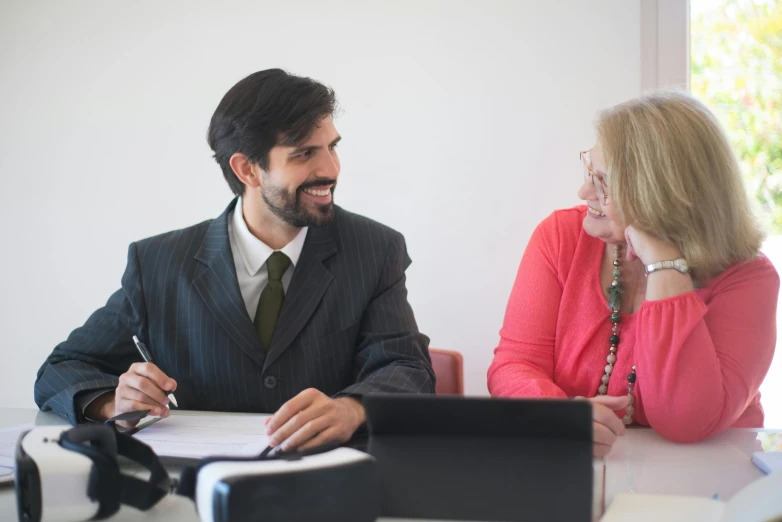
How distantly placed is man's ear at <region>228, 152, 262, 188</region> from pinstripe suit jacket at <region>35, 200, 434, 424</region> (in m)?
0.15

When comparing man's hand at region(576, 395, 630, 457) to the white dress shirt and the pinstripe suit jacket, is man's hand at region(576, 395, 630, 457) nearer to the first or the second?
the pinstripe suit jacket

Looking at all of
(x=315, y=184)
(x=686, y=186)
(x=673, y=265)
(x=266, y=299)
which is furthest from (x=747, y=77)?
(x=266, y=299)

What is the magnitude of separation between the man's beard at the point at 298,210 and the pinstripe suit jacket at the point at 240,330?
0.04 meters

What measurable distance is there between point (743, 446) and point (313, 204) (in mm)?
986

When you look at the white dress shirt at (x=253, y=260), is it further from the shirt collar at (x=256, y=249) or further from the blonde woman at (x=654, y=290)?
the blonde woman at (x=654, y=290)

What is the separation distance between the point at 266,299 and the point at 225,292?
88 mm

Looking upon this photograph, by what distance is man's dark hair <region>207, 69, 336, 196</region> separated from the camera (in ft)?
5.87

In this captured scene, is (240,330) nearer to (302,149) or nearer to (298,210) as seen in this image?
(298,210)

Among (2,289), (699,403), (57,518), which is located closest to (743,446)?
(699,403)

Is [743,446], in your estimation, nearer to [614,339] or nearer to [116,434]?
[614,339]

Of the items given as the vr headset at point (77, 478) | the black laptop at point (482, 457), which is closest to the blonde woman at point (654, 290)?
the black laptop at point (482, 457)

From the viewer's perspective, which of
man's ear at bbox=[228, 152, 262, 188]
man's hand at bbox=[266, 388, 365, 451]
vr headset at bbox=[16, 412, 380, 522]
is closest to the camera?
vr headset at bbox=[16, 412, 380, 522]

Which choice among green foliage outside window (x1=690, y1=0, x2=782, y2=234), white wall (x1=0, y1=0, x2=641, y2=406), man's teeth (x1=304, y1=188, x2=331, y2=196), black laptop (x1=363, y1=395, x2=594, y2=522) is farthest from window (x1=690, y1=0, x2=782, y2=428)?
black laptop (x1=363, y1=395, x2=594, y2=522)

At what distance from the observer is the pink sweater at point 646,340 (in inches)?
58.2
